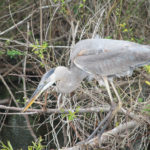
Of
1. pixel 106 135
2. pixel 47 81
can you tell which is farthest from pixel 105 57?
pixel 106 135

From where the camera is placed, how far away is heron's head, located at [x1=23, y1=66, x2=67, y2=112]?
3485mm

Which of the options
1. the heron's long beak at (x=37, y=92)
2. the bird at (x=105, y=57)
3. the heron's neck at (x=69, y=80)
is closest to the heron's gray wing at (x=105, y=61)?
the bird at (x=105, y=57)

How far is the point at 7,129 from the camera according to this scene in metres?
6.58

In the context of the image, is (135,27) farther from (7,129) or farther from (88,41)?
(7,129)

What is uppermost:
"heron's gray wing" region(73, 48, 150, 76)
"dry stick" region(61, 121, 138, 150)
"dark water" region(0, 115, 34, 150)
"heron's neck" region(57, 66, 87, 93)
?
"heron's gray wing" region(73, 48, 150, 76)

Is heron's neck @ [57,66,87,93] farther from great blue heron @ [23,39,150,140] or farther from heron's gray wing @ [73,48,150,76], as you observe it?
heron's gray wing @ [73,48,150,76]

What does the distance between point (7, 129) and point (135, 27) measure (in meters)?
3.40

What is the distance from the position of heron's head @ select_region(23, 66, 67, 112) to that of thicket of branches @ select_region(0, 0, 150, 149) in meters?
0.27

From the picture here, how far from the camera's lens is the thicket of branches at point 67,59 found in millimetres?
4105

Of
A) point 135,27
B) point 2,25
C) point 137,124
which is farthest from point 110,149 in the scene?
point 2,25

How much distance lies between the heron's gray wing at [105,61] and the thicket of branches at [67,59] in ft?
0.88

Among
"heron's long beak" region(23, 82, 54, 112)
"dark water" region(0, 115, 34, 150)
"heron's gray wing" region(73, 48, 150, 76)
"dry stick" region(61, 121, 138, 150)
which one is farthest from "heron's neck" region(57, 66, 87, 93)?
"dark water" region(0, 115, 34, 150)

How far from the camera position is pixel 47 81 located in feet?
11.9

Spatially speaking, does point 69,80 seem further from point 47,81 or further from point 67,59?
point 67,59
